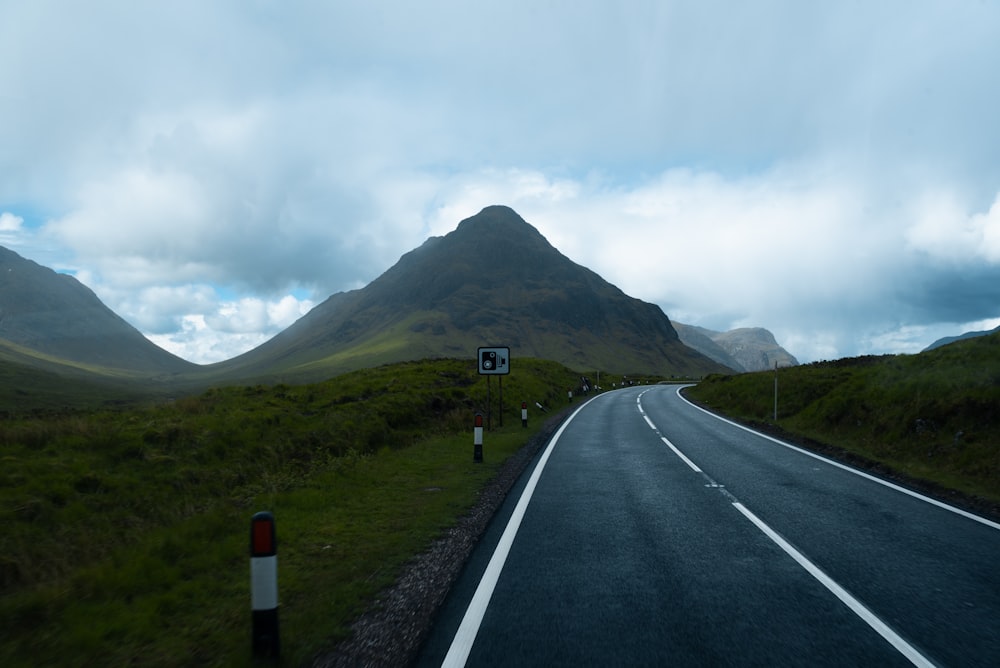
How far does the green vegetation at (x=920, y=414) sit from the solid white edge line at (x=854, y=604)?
191 inches

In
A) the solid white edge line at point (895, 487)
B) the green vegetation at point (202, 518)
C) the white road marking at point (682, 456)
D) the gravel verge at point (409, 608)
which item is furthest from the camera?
the white road marking at point (682, 456)

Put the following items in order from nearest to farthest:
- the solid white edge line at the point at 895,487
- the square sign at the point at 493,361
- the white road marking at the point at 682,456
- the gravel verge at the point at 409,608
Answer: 1. the gravel verge at the point at 409,608
2. the solid white edge line at the point at 895,487
3. the white road marking at the point at 682,456
4. the square sign at the point at 493,361

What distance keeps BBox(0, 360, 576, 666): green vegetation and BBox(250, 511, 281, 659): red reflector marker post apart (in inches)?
6.4

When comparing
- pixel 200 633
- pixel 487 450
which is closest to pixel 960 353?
pixel 487 450

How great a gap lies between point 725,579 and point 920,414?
12121mm

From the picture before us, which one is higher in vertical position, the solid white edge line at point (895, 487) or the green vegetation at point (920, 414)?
the green vegetation at point (920, 414)

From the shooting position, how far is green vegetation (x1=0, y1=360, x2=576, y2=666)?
179 inches

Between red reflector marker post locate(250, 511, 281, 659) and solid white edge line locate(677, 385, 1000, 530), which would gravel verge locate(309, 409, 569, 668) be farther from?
solid white edge line locate(677, 385, 1000, 530)

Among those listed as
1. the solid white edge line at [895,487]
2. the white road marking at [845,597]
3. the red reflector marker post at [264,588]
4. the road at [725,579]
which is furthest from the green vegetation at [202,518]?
the solid white edge line at [895,487]

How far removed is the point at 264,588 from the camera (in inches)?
159

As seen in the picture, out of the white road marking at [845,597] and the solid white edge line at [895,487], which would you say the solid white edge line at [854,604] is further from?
the solid white edge line at [895,487]

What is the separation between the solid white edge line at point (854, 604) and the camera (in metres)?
4.06

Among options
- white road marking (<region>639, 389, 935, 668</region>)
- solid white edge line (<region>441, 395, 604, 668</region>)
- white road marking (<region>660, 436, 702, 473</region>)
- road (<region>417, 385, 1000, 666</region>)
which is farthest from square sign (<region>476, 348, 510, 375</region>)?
white road marking (<region>639, 389, 935, 668</region>)

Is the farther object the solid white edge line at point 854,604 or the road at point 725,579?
the road at point 725,579
